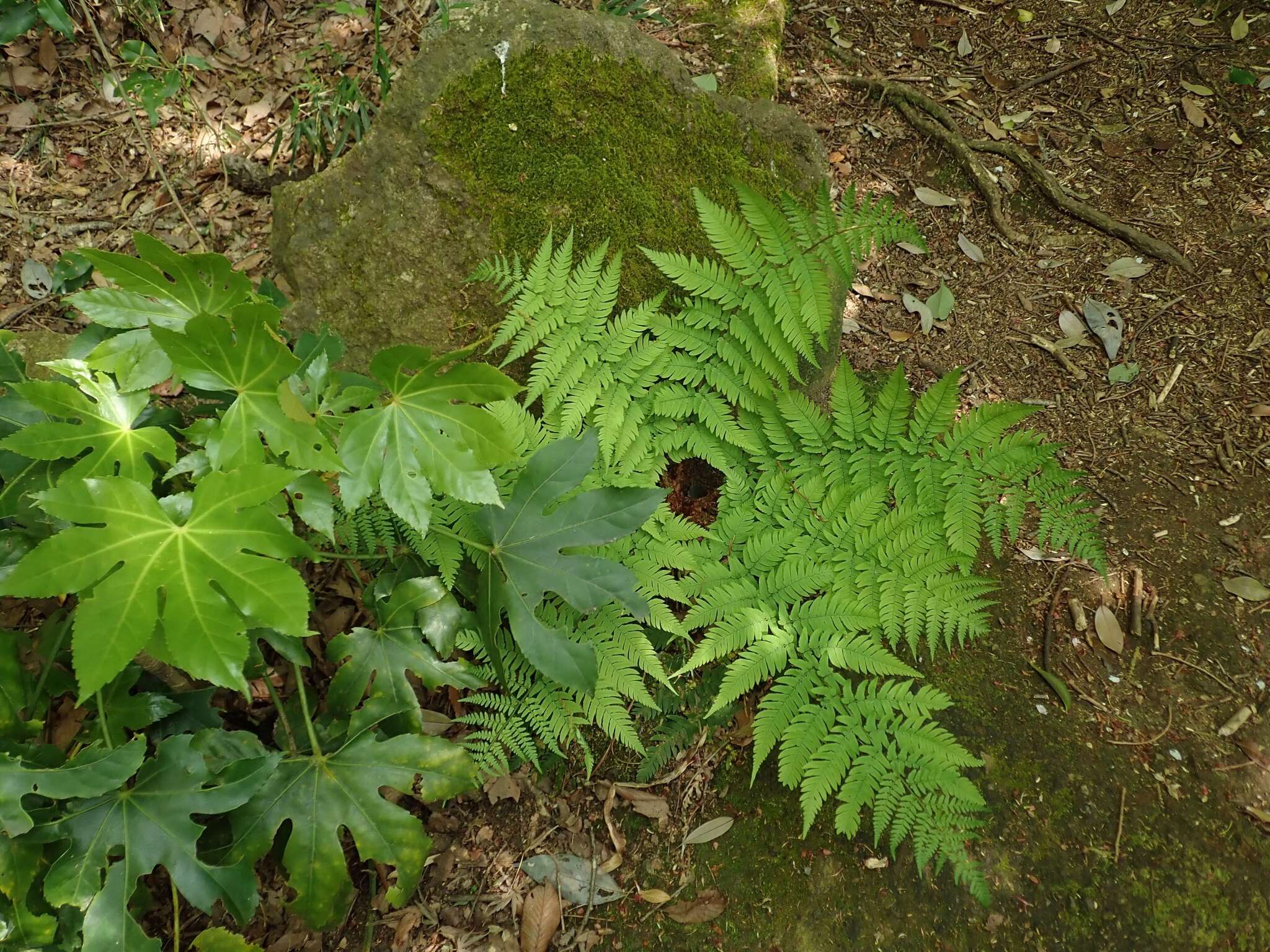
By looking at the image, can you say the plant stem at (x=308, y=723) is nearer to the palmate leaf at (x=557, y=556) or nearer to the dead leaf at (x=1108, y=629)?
the palmate leaf at (x=557, y=556)

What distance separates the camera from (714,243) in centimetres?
263

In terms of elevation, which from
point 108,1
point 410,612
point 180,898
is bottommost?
point 180,898

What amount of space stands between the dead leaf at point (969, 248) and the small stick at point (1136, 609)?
68.4 inches

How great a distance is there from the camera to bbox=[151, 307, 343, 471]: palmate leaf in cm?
166

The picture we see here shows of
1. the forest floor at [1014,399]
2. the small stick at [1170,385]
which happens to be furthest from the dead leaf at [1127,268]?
the small stick at [1170,385]

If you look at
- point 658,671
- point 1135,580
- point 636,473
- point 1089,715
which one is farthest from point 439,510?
point 1135,580

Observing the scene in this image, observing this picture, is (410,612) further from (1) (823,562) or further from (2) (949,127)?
(2) (949,127)

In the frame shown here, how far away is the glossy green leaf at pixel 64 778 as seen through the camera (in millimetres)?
1575

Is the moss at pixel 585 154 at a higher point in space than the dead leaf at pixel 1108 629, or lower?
higher

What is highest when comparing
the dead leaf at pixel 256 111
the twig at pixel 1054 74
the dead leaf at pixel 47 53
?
the dead leaf at pixel 47 53

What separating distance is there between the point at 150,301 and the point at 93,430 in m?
0.35

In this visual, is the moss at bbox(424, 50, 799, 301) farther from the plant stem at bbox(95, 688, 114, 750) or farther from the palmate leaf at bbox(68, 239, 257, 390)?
the plant stem at bbox(95, 688, 114, 750)

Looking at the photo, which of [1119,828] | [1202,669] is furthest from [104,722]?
[1202,669]

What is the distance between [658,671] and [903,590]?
0.86 m
